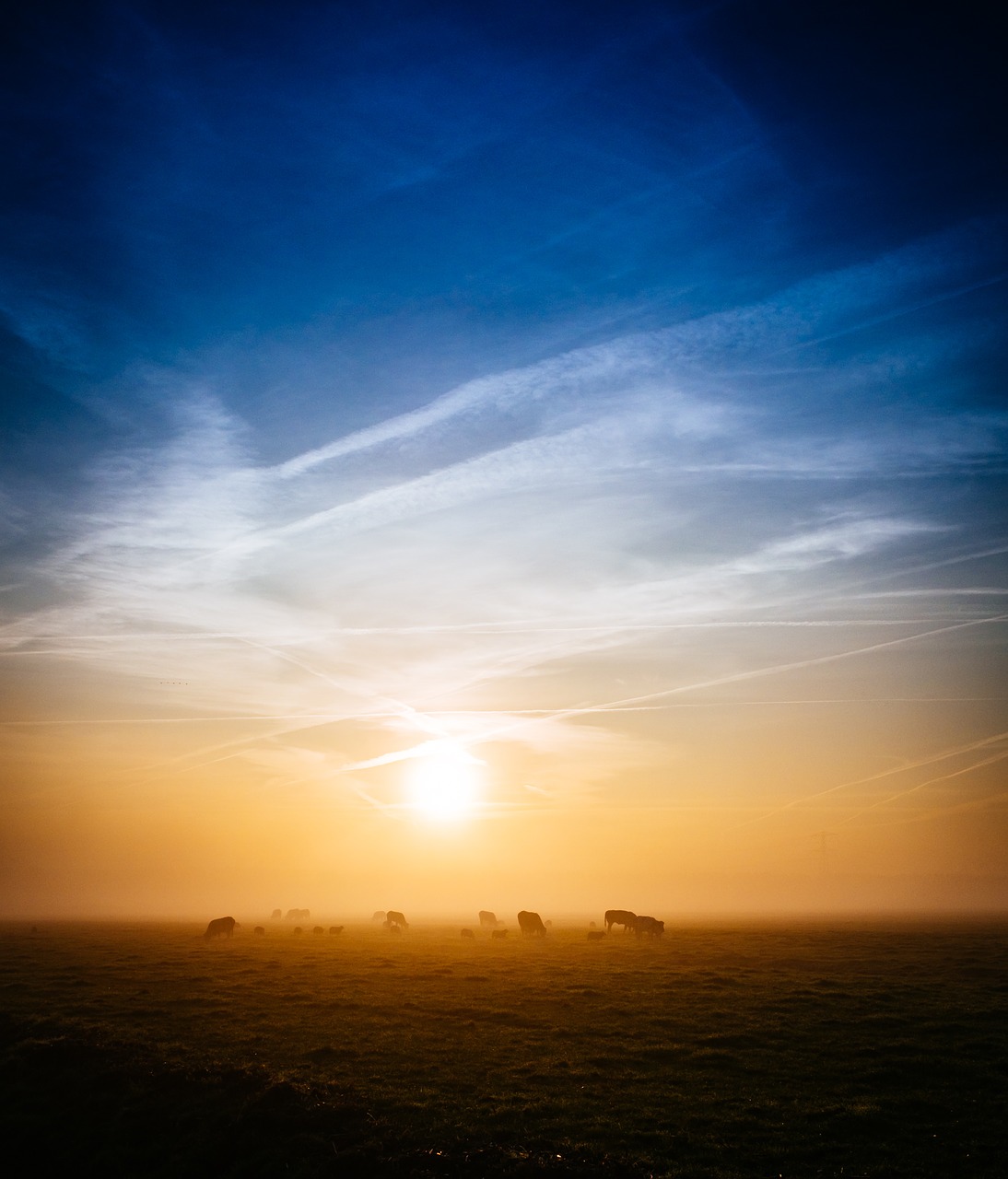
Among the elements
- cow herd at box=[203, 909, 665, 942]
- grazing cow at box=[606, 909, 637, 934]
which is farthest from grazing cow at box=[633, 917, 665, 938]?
grazing cow at box=[606, 909, 637, 934]

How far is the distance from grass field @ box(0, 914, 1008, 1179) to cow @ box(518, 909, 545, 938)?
A: 20.5 meters

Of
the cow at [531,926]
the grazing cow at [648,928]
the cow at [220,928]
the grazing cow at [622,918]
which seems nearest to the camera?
the grazing cow at [648,928]

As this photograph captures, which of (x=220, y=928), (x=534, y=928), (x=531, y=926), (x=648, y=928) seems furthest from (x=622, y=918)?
(x=220, y=928)

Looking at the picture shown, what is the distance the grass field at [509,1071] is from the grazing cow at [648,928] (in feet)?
58.4

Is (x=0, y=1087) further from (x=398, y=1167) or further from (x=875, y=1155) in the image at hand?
(x=875, y=1155)

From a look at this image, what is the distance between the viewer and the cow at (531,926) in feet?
176

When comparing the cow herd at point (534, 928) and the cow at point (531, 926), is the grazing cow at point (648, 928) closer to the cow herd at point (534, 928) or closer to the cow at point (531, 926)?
the cow herd at point (534, 928)

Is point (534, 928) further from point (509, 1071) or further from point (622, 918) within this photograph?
point (509, 1071)

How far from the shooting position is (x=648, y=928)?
51.6m

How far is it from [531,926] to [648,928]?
9.57m

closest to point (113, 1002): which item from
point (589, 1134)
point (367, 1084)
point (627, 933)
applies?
point (367, 1084)

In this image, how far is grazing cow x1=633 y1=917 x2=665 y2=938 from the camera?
50.9 meters

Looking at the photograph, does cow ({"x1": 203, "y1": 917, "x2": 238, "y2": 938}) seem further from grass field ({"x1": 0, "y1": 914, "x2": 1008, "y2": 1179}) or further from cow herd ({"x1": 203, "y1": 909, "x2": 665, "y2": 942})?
grass field ({"x1": 0, "y1": 914, "x2": 1008, "y2": 1179})

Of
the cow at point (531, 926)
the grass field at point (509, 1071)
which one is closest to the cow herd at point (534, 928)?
the cow at point (531, 926)
